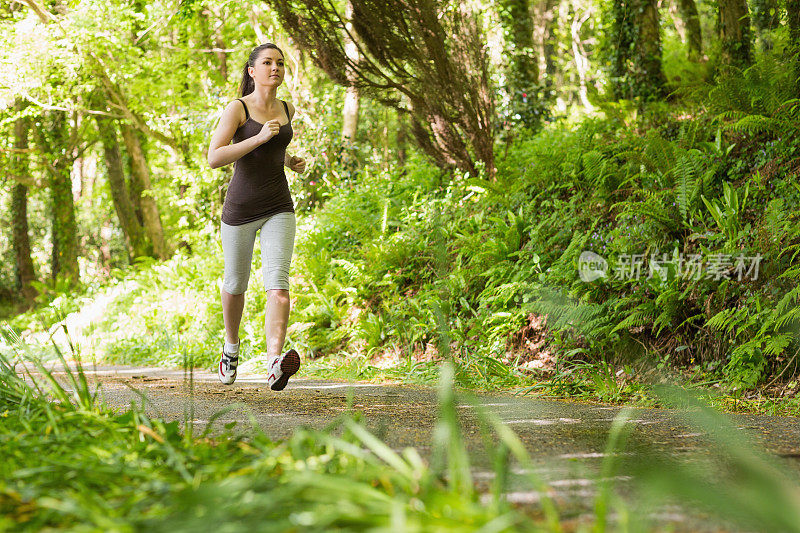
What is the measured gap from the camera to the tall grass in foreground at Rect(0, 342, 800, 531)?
4.91 feet

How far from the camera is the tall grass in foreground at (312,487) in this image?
59.0 inches

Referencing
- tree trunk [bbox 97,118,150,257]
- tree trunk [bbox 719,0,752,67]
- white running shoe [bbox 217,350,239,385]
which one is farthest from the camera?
tree trunk [bbox 97,118,150,257]

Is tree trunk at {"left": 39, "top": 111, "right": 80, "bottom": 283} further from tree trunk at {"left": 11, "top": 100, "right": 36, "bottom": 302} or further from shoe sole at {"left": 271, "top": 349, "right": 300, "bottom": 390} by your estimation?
shoe sole at {"left": 271, "top": 349, "right": 300, "bottom": 390}

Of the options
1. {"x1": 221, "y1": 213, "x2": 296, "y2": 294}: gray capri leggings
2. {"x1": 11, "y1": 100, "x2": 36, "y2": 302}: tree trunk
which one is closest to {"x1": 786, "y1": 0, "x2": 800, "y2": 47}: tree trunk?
{"x1": 221, "y1": 213, "x2": 296, "y2": 294}: gray capri leggings

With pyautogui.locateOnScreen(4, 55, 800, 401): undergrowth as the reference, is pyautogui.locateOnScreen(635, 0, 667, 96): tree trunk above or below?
above

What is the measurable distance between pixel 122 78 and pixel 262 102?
12949 millimetres

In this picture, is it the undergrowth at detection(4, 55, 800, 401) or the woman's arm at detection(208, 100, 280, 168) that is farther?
the undergrowth at detection(4, 55, 800, 401)

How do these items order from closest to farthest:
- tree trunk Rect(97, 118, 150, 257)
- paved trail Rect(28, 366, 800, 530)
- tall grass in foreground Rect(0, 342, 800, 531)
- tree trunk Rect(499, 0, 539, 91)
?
tall grass in foreground Rect(0, 342, 800, 531) < paved trail Rect(28, 366, 800, 530) < tree trunk Rect(499, 0, 539, 91) < tree trunk Rect(97, 118, 150, 257)

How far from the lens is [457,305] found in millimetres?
7746

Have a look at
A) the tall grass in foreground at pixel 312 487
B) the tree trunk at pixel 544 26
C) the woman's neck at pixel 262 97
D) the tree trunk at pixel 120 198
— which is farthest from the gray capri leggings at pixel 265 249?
the tree trunk at pixel 544 26

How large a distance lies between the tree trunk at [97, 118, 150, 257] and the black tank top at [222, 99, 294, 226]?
573 inches

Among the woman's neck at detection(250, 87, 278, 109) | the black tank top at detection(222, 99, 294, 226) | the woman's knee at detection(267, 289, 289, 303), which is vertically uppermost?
the woman's neck at detection(250, 87, 278, 109)

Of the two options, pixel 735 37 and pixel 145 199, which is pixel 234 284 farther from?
pixel 145 199

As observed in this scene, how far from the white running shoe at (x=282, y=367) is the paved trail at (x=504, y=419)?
0.47ft
